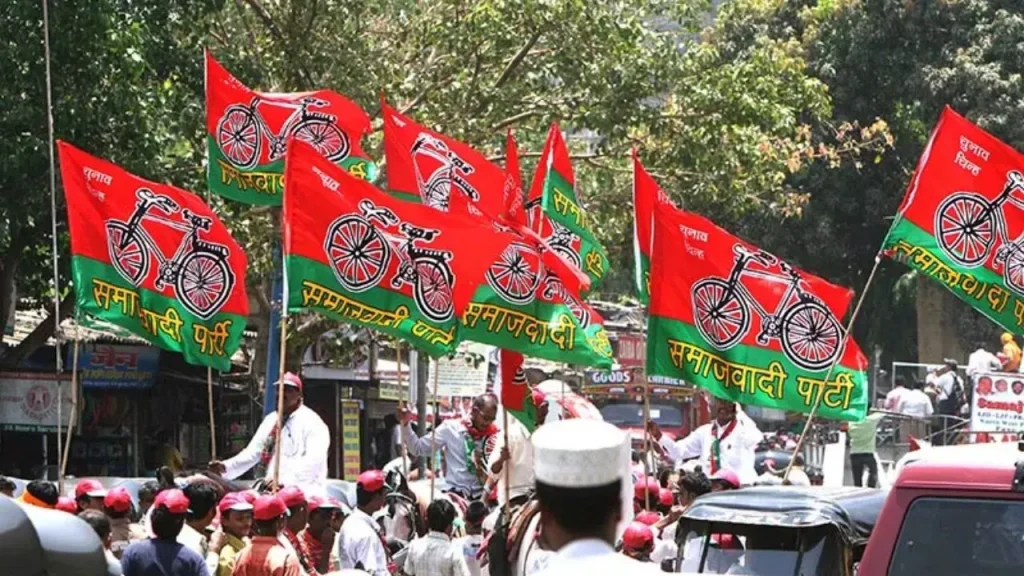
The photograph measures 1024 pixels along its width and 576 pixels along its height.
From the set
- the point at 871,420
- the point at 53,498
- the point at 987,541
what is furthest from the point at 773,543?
the point at 871,420

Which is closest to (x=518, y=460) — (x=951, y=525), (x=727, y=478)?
(x=727, y=478)

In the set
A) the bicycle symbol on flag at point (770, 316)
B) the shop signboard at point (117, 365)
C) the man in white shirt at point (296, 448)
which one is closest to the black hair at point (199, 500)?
the man in white shirt at point (296, 448)

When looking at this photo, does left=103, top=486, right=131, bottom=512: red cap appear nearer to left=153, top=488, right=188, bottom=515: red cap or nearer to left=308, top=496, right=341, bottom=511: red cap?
left=308, top=496, right=341, bottom=511: red cap

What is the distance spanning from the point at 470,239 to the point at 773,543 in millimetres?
3488

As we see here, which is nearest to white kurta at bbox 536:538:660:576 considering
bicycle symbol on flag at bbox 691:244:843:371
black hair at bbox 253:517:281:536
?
black hair at bbox 253:517:281:536

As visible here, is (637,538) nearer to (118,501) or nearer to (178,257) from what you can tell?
(118,501)

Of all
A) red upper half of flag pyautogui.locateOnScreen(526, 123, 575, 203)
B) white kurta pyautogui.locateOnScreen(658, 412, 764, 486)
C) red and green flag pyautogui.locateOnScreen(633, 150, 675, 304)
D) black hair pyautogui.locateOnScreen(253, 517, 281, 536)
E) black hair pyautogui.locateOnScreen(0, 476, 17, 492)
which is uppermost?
red upper half of flag pyautogui.locateOnScreen(526, 123, 575, 203)

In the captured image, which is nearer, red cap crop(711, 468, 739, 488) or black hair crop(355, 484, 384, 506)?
black hair crop(355, 484, 384, 506)

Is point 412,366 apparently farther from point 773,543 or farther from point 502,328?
point 773,543

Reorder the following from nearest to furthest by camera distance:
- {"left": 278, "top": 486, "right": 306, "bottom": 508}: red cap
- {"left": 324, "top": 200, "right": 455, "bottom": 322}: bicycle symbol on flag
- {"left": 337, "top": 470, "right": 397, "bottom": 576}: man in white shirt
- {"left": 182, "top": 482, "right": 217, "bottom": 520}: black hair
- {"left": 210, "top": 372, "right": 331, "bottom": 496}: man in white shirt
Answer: {"left": 182, "top": 482, "right": 217, "bottom": 520}: black hair → {"left": 278, "top": 486, "right": 306, "bottom": 508}: red cap → {"left": 337, "top": 470, "right": 397, "bottom": 576}: man in white shirt → {"left": 210, "top": 372, "right": 331, "bottom": 496}: man in white shirt → {"left": 324, "top": 200, "right": 455, "bottom": 322}: bicycle symbol on flag

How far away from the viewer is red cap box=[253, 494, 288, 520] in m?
9.16

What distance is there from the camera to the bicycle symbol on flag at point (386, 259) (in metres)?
12.3

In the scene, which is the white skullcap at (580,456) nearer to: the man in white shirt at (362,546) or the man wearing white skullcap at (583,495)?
the man wearing white skullcap at (583,495)

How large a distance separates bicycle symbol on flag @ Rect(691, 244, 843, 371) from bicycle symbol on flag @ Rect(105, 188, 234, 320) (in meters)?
3.30
